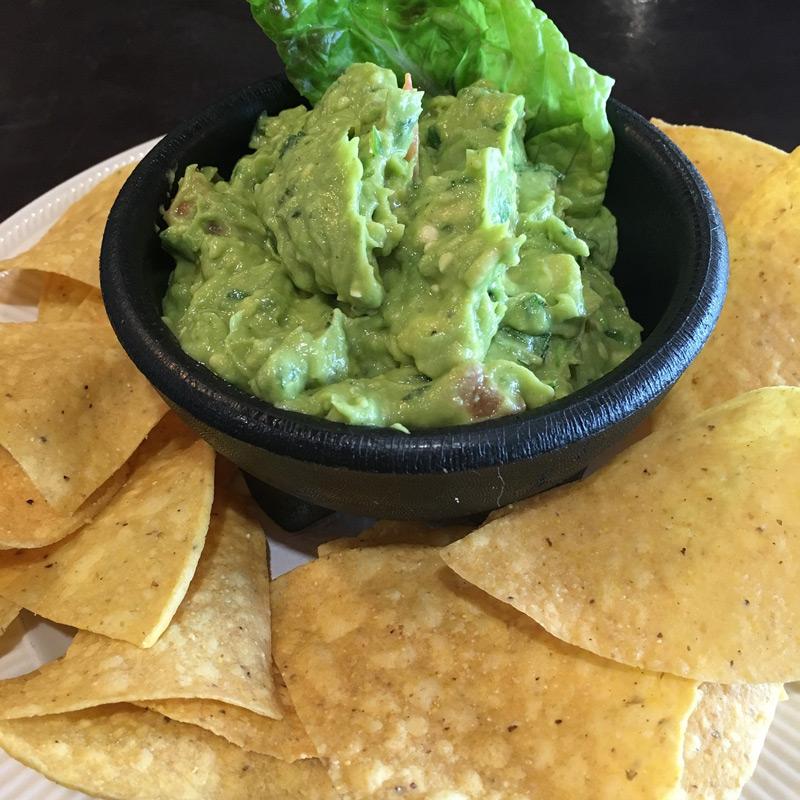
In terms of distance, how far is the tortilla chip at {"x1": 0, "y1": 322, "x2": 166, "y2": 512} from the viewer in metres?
1.64

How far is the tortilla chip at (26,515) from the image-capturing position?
162 centimetres

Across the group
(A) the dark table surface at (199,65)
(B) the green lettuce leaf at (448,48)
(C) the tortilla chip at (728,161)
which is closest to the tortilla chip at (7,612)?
(B) the green lettuce leaf at (448,48)

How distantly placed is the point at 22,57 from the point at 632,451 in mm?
2913

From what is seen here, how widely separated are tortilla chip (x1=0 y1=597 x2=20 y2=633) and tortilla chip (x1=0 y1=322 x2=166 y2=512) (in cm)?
19

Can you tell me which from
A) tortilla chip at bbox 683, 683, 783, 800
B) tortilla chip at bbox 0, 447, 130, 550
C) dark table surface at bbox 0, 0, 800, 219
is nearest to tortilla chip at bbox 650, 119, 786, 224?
dark table surface at bbox 0, 0, 800, 219

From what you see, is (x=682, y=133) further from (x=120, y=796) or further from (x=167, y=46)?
(x=167, y=46)

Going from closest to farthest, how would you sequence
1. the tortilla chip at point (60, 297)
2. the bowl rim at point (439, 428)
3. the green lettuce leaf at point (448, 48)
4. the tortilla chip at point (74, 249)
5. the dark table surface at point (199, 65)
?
1. the bowl rim at point (439, 428)
2. the green lettuce leaf at point (448, 48)
3. the tortilla chip at point (74, 249)
4. the tortilla chip at point (60, 297)
5. the dark table surface at point (199, 65)

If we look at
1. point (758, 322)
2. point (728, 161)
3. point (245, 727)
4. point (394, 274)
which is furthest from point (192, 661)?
point (728, 161)

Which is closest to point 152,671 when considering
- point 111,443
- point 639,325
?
point 111,443

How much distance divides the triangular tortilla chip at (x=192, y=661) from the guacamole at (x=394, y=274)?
422 millimetres

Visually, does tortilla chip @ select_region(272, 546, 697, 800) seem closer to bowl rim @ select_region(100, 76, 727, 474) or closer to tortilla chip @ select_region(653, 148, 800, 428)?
bowl rim @ select_region(100, 76, 727, 474)

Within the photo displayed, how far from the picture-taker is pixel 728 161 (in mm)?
2051

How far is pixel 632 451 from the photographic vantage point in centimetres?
164

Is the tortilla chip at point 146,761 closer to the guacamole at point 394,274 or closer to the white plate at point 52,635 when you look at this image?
the white plate at point 52,635
